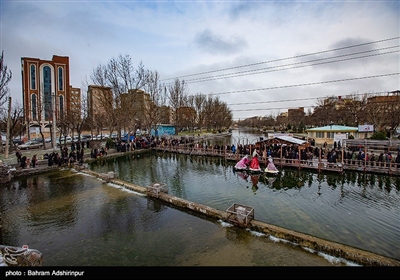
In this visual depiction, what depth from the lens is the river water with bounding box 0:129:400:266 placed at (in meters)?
7.79

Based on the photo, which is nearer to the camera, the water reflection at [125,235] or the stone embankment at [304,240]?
the stone embankment at [304,240]

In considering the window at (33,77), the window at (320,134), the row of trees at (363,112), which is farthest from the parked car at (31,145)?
the row of trees at (363,112)

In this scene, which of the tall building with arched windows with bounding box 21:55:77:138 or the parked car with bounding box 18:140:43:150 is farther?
the tall building with arched windows with bounding box 21:55:77:138

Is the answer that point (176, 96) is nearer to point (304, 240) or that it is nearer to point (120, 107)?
point (120, 107)

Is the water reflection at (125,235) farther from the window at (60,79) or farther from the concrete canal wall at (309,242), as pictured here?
the window at (60,79)

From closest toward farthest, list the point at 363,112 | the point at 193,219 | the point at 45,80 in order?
the point at 193,219, the point at 363,112, the point at 45,80

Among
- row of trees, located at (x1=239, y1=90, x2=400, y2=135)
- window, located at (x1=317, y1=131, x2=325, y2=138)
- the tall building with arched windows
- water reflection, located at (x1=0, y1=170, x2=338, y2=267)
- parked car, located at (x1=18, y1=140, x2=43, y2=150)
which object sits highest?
the tall building with arched windows

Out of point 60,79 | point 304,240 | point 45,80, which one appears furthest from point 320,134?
point 45,80

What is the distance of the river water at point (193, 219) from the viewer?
25.5 ft

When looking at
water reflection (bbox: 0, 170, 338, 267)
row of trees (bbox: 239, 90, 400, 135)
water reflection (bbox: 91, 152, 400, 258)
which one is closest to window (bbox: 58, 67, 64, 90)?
water reflection (bbox: 91, 152, 400, 258)

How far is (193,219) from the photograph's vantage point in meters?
10.8

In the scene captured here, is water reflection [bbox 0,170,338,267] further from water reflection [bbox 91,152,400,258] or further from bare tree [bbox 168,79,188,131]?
bare tree [bbox 168,79,188,131]

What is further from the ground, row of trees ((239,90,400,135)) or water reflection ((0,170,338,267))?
row of trees ((239,90,400,135))
